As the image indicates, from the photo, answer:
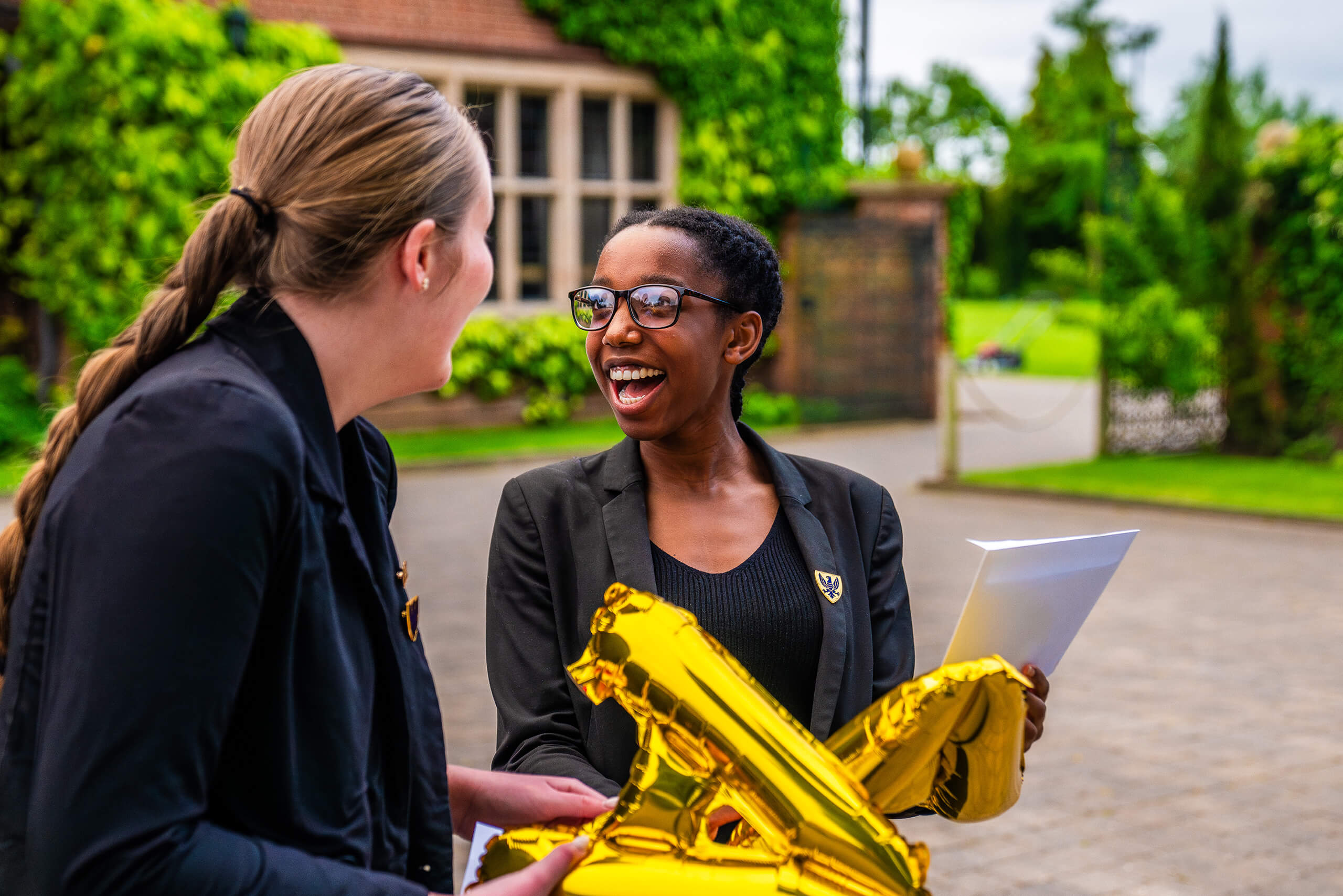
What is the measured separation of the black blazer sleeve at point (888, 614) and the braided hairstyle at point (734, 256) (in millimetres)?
326

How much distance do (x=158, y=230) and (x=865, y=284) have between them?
8.16 metres

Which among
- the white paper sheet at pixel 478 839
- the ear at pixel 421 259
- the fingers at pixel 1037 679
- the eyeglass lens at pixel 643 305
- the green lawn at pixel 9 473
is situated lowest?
the green lawn at pixel 9 473

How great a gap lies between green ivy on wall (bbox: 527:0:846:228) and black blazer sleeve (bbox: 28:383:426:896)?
14.2 m

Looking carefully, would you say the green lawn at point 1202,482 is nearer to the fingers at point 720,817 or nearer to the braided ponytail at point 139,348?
the fingers at point 720,817

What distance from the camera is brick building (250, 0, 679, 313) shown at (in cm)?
1443

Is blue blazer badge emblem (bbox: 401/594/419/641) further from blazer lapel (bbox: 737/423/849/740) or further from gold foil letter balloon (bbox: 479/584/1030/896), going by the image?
blazer lapel (bbox: 737/423/849/740)

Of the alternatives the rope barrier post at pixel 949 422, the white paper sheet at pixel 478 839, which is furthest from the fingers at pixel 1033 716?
the rope barrier post at pixel 949 422

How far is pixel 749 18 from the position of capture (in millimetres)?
15633

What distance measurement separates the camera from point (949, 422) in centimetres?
1163

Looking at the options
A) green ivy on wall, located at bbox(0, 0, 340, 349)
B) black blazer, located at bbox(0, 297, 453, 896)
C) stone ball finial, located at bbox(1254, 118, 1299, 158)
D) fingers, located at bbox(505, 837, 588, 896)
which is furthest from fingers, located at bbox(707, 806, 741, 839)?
stone ball finial, located at bbox(1254, 118, 1299, 158)

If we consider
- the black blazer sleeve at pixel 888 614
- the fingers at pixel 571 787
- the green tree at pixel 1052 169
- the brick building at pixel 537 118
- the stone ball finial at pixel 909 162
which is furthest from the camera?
the green tree at pixel 1052 169

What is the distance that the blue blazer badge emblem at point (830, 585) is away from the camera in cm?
189

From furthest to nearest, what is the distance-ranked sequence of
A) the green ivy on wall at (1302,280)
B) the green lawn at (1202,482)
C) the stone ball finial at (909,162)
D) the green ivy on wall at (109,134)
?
the stone ball finial at (909,162)
the green ivy on wall at (1302,280)
the green ivy on wall at (109,134)
the green lawn at (1202,482)

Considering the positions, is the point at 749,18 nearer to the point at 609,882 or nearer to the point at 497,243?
the point at 497,243
